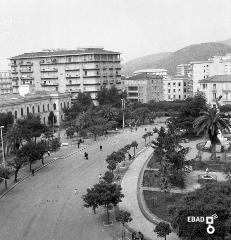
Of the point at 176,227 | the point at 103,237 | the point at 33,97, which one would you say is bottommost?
the point at 103,237

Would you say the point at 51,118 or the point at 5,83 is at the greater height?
the point at 5,83

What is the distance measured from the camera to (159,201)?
3659 centimetres

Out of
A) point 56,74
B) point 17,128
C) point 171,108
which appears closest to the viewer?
point 17,128

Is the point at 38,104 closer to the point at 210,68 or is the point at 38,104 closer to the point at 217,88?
the point at 217,88

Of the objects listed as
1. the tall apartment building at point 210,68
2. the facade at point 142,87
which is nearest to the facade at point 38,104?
the facade at point 142,87

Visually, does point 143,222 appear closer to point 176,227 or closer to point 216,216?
point 176,227

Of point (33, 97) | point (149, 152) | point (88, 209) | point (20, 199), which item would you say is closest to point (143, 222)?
point (88, 209)

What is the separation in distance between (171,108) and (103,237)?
2897 inches

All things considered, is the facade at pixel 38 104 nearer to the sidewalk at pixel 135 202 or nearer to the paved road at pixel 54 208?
the paved road at pixel 54 208

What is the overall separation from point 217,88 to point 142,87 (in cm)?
3413

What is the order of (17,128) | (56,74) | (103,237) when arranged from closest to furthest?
(103,237) → (17,128) → (56,74)

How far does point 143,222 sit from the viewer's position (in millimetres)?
32062

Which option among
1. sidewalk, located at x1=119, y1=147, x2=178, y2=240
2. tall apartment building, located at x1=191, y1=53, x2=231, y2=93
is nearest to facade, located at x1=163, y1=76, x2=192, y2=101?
tall apartment building, located at x1=191, y1=53, x2=231, y2=93

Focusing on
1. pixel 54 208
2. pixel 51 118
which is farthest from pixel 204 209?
pixel 51 118
